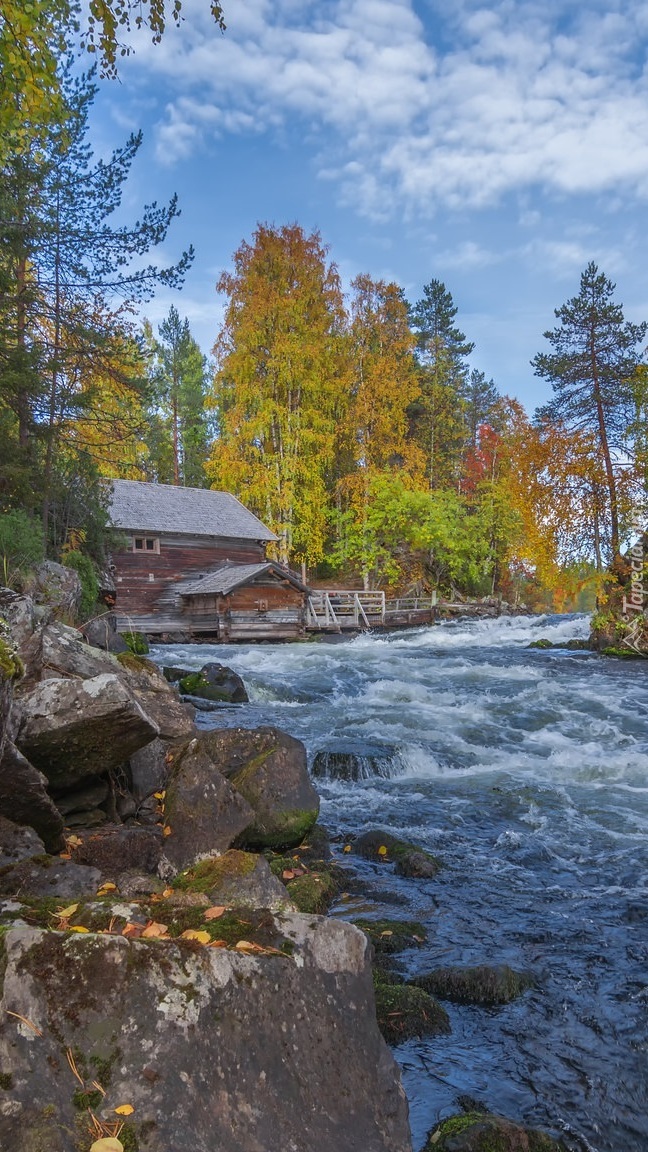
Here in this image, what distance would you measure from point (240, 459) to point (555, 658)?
19.2 m

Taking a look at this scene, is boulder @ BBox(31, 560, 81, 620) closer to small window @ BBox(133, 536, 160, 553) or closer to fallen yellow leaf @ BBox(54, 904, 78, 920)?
fallen yellow leaf @ BBox(54, 904, 78, 920)

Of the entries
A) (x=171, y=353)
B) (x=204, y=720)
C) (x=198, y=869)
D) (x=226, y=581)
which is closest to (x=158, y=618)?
(x=226, y=581)

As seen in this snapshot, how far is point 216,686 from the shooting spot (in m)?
13.7

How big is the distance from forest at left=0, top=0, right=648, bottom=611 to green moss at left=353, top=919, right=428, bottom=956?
7.14 meters

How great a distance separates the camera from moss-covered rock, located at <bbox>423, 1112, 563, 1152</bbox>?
2.75 m

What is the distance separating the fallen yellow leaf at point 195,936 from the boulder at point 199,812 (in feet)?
8.39

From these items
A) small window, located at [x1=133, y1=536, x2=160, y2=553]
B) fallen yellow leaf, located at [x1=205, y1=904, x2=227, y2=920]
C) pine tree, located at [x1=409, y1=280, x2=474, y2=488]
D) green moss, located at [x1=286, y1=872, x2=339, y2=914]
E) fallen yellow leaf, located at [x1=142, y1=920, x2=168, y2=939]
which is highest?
pine tree, located at [x1=409, y1=280, x2=474, y2=488]

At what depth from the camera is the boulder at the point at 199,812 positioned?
5047 millimetres

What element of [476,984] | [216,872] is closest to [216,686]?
[476,984]

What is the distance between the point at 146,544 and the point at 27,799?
934 inches

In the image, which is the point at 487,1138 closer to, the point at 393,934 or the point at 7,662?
the point at 393,934

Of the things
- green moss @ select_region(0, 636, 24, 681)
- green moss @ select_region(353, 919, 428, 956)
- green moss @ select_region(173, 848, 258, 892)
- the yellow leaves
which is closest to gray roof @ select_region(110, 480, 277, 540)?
green moss @ select_region(353, 919, 428, 956)

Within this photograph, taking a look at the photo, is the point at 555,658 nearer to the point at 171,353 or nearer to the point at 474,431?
the point at 474,431

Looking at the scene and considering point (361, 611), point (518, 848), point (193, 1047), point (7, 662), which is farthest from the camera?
point (361, 611)
